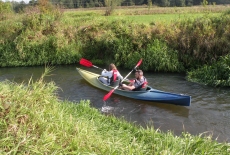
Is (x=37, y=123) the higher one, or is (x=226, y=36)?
(x=226, y=36)

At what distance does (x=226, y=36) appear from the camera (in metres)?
12.4

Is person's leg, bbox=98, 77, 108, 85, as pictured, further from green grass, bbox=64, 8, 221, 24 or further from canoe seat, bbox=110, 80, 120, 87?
green grass, bbox=64, 8, 221, 24

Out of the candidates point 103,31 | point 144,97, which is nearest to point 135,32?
point 103,31

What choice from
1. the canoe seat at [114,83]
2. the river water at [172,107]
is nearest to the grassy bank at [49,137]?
the river water at [172,107]

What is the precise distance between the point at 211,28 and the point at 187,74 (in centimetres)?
281

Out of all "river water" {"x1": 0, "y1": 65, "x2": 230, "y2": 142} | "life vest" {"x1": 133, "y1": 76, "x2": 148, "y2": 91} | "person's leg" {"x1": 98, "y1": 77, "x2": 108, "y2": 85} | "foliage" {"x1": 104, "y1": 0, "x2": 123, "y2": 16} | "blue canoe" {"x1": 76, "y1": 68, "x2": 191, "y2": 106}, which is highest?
"foliage" {"x1": 104, "y1": 0, "x2": 123, "y2": 16}

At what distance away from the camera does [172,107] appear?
8.72 m

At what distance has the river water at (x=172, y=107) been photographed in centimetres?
714

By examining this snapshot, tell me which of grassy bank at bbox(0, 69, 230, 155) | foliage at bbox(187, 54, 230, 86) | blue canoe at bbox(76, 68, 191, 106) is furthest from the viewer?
foliage at bbox(187, 54, 230, 86)

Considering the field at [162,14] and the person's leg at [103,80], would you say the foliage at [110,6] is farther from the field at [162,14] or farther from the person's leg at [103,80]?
the person's leg at [103,80]

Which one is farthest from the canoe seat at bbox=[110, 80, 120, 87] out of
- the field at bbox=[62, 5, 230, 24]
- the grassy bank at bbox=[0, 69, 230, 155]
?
the field at bbox=[62, 5, 230, 24]

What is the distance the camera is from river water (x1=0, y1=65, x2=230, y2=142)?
23.4 ft

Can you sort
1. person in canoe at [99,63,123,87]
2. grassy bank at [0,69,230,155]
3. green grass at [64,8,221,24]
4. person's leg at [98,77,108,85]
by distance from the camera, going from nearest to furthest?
grassy bank at [0,69,230,155] → person in canoe at [99,63,123,87] → person's leg at [98,77,108,85] → green grass at [64,8,221,24]

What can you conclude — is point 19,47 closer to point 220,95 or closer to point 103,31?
point 103,31
